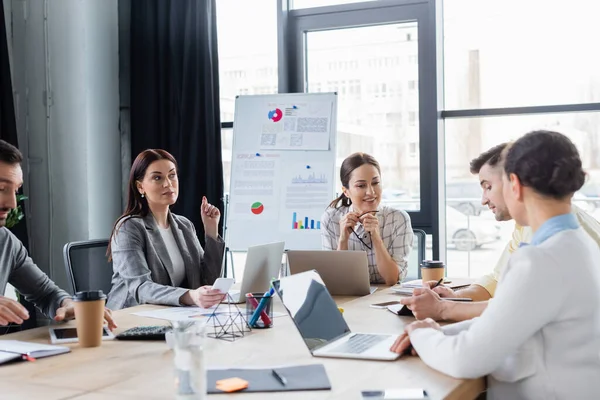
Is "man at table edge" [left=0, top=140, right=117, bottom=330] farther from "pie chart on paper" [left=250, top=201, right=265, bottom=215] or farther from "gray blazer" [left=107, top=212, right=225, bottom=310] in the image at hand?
"pie chart on paper" [left=250, top=201, right=265, bottom=215]

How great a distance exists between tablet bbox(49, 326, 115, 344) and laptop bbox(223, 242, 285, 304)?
522 mm

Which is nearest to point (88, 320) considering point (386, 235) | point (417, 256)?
point (386, 235)

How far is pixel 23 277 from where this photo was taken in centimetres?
242

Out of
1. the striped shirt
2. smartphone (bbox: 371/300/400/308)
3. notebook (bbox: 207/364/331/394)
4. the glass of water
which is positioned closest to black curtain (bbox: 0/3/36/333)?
the striped shirt

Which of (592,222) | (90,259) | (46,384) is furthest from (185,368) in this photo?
(90,259)

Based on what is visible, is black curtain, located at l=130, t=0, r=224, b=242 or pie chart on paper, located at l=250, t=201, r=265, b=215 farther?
black curtain, located at l=130, t=0, r=224, b=242

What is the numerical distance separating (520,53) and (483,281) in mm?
2293

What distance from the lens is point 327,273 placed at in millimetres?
2703

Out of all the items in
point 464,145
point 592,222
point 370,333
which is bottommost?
point 370,333

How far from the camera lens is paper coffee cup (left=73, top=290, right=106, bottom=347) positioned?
1.83 meters

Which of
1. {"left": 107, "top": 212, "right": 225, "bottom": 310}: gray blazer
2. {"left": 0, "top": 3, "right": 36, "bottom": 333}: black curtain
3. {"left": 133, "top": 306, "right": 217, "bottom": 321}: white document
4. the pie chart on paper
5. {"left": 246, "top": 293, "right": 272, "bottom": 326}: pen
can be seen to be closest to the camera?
{"left": 246, "top": 293, "right": 272, "bottom": 326}: pen

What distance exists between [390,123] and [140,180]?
207 centimetres

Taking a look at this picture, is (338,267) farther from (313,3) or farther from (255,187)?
(313,3)

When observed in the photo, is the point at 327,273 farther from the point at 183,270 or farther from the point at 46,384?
the point at 46,384
